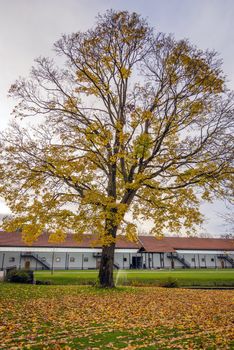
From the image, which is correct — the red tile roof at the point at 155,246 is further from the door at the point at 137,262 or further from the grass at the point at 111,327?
the grass at the point at 111,327

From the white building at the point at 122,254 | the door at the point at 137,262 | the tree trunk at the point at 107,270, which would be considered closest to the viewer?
the tree trunk at the point at 107,270

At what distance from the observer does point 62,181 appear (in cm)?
1530

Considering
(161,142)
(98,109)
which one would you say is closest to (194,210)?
(161,142)

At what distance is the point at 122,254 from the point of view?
52.9 m

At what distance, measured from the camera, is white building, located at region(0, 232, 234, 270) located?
46.5m

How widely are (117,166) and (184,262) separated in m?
42.7

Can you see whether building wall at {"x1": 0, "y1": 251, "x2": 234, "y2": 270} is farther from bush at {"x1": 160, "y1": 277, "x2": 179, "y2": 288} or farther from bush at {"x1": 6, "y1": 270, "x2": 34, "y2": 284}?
bush at {"x1": 160, "y1": 277, "x2": 179, "y2": 288}

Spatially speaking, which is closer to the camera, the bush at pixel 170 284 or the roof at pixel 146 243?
the bush at pixel 170 284

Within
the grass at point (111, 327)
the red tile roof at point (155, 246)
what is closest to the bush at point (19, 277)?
the grass at point (111, 327)

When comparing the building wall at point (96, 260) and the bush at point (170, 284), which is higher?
the building wall at point (96, 260)

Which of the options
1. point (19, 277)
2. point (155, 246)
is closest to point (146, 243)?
point (155, 246)

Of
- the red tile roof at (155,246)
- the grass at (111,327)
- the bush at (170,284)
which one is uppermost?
the red tile roof at (155,246)

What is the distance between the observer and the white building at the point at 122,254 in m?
46.5

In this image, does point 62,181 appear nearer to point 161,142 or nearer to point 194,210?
point 161,142
